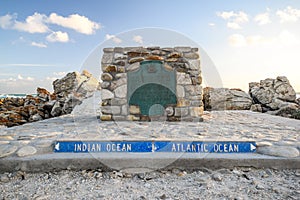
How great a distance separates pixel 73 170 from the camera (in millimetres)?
2197

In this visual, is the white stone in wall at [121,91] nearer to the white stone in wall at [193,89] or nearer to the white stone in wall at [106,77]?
the white stone in wall at [106,77]

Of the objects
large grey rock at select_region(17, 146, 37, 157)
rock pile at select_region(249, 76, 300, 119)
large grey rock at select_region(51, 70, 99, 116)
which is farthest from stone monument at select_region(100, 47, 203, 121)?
rock pile at select_region(249, 76, 300, 119)

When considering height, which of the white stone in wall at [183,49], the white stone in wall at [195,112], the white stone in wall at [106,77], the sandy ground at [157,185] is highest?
the white stone in wall at [183,49]

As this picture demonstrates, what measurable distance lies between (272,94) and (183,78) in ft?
23.1

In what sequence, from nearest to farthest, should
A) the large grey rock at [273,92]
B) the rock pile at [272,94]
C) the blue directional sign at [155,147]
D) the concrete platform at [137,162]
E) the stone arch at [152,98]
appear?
1. the concrete platform at [137,162]
2. the blue directional sign at [155,147]
3. the stone arch at [152,98]
4. the rock pile at [272,94]
5. the large grey rock at [273,92]

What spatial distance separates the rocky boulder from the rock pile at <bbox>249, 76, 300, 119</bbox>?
16.6 inches

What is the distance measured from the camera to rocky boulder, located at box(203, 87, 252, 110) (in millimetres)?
8586

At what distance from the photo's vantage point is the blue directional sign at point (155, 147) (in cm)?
246

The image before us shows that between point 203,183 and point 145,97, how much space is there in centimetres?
272

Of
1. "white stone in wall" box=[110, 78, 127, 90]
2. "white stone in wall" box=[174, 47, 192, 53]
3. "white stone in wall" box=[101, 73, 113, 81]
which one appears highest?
"white stone in wall" box=[174, 47, 192, 53]

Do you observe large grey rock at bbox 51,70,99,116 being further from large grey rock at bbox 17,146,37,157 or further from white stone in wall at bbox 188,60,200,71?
large grey rock at bbox 17,146,37,157

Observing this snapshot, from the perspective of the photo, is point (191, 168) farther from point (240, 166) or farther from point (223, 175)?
point (240, 166)

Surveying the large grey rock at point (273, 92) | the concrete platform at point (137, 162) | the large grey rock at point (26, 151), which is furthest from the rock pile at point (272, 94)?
the large grey rock at point (26, 151)

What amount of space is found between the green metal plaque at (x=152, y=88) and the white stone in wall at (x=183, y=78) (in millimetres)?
92
